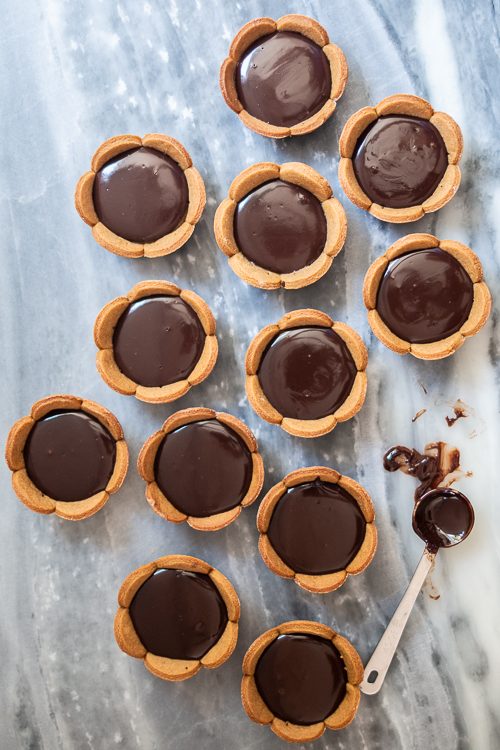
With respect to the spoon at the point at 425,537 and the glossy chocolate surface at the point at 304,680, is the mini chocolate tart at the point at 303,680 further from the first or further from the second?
the spoon at the point at 425,537

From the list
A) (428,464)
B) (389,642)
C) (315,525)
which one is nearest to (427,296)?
(428,464)

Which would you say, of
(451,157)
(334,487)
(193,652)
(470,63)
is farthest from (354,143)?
(193,652)

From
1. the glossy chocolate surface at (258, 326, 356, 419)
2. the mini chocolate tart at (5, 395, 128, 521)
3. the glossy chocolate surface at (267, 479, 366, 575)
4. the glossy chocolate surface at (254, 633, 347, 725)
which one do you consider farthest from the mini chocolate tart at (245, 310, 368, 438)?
the glossy chocolate surface at (254, 633, 347, 725)

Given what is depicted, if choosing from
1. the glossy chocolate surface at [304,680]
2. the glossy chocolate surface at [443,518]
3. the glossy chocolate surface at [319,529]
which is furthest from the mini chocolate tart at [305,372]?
the glossy chocolate surface at [304,680]

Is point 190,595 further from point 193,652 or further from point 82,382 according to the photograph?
point 82,382

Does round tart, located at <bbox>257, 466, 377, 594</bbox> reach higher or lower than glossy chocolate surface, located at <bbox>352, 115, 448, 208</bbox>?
lower

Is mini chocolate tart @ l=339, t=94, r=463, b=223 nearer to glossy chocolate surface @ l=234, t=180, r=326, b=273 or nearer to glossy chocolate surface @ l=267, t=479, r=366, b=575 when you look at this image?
glossy chocolate surface @ l=234, t=180, r=326, b=273
